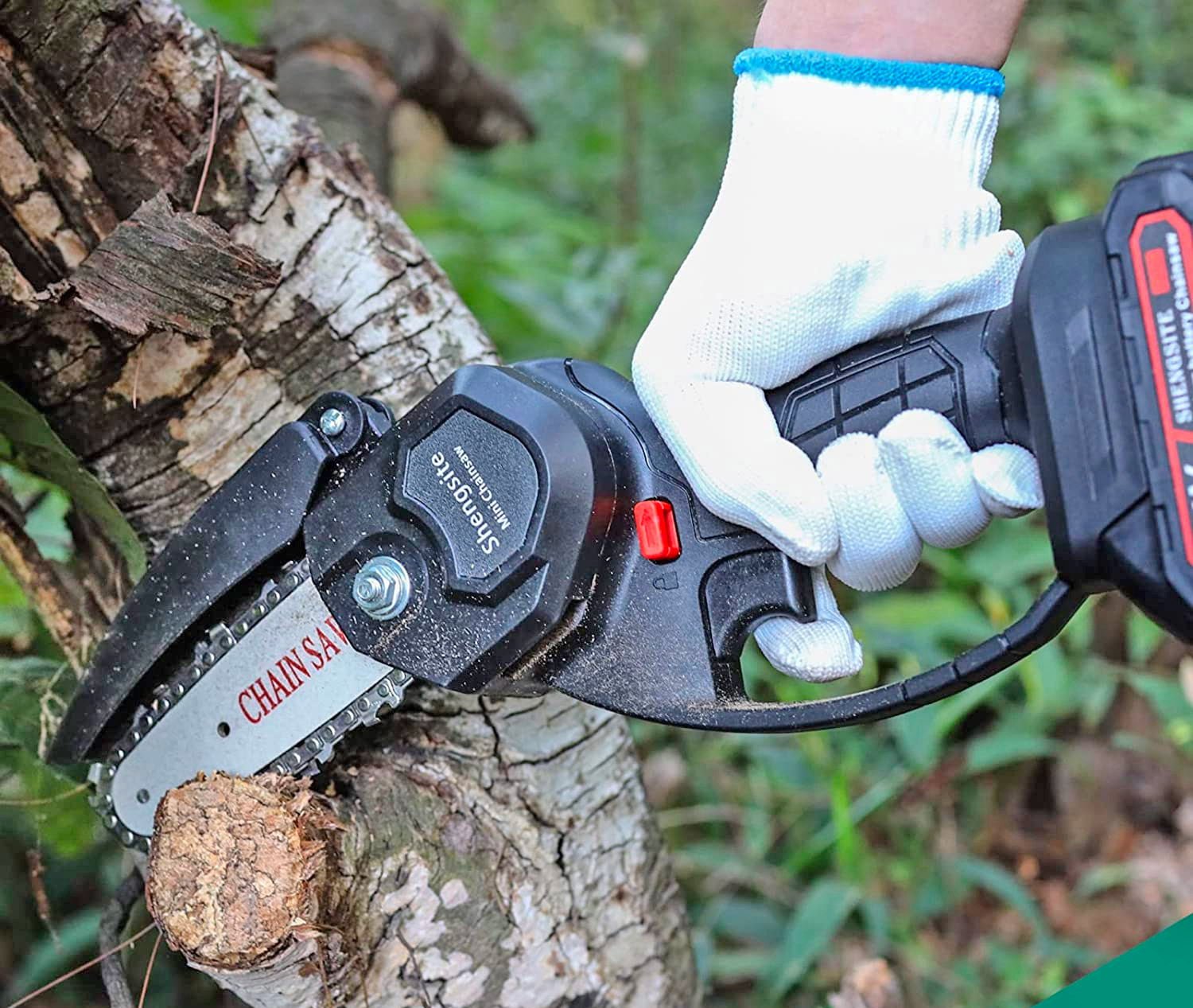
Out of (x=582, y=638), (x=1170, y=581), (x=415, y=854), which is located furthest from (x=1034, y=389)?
(x=415, y=854)

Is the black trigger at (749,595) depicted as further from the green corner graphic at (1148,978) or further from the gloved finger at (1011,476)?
the green corner graphic at (1148,978)

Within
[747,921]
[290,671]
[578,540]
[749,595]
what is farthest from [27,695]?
[747,921]

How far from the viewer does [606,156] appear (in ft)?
15.9

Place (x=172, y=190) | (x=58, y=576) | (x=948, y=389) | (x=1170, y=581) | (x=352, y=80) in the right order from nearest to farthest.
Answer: (x=1170, y=581)
(x=948, y=389)
(x=172, y=190)
(x=58, y=576)
(x=352, y=80)

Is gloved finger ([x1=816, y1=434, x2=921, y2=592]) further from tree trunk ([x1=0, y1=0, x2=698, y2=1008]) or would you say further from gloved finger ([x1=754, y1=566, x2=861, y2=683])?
tree trunk ([x1=0, y1=0, x2=698, y2=1008])

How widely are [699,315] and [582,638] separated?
32 cm

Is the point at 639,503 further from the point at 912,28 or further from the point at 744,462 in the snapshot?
the point at 912,28

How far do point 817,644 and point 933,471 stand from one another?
0.20 meters

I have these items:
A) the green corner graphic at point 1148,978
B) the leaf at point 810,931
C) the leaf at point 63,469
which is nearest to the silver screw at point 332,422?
the leaf at point 63,469

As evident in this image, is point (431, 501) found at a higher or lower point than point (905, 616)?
higher

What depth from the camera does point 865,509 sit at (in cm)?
103

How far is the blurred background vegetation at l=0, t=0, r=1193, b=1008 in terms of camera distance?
2.00 metres

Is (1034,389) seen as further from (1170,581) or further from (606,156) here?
(606,156)

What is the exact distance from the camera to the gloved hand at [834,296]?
3.36 feet
